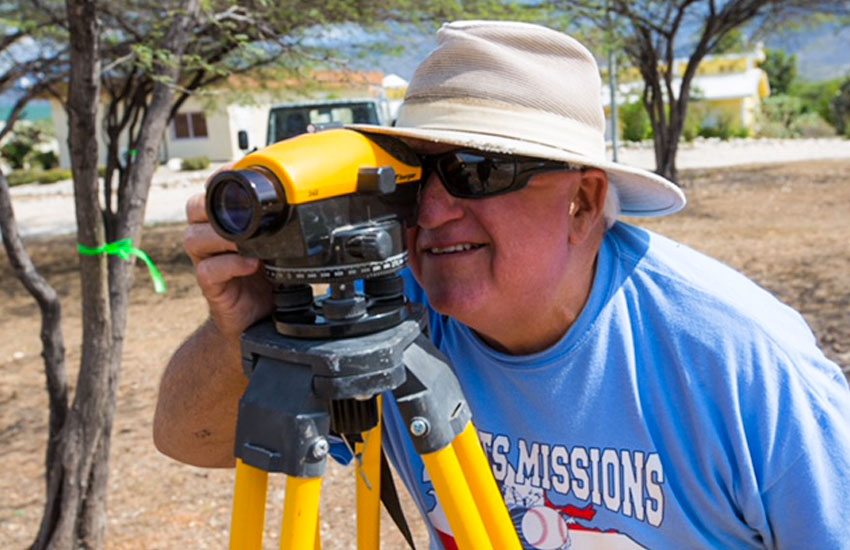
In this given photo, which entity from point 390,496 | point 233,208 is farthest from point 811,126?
point 233,208

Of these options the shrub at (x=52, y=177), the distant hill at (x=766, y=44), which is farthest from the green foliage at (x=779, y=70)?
the shrub at (x=52, y=177)

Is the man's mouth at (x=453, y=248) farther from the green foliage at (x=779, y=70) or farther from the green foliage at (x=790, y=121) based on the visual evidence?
the green foliage at (x=779, y=70)

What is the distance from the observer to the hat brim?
1.17 metres

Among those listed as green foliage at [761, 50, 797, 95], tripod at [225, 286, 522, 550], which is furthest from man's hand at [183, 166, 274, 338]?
green foliage at [761, 50, 797, 95]

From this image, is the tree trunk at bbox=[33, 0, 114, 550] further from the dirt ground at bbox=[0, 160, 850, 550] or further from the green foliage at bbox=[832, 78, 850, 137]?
the green foliage at bbox=[832, 78, 850, 137]

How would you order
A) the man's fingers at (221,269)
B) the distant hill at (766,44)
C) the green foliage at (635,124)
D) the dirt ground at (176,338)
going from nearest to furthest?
the man's fingers at (221,269), the dirt ground at (176,338), the distant hill at (766,44), the green foliage at (635,124)

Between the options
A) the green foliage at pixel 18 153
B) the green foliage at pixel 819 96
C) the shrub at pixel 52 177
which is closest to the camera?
the shrub at pixel 52 177

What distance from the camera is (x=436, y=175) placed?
126cm

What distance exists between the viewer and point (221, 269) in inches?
45.5

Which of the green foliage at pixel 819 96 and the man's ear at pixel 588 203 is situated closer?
the man's ear at pixel 588 203

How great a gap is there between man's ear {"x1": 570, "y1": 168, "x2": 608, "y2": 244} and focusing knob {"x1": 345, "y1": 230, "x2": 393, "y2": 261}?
0.51 m

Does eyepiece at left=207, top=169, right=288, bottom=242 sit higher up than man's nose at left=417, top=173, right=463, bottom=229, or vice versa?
eyepiece at left=207, top=169, right=288, bottom=242

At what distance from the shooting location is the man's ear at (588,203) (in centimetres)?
137

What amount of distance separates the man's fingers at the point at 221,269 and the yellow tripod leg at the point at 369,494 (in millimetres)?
289
